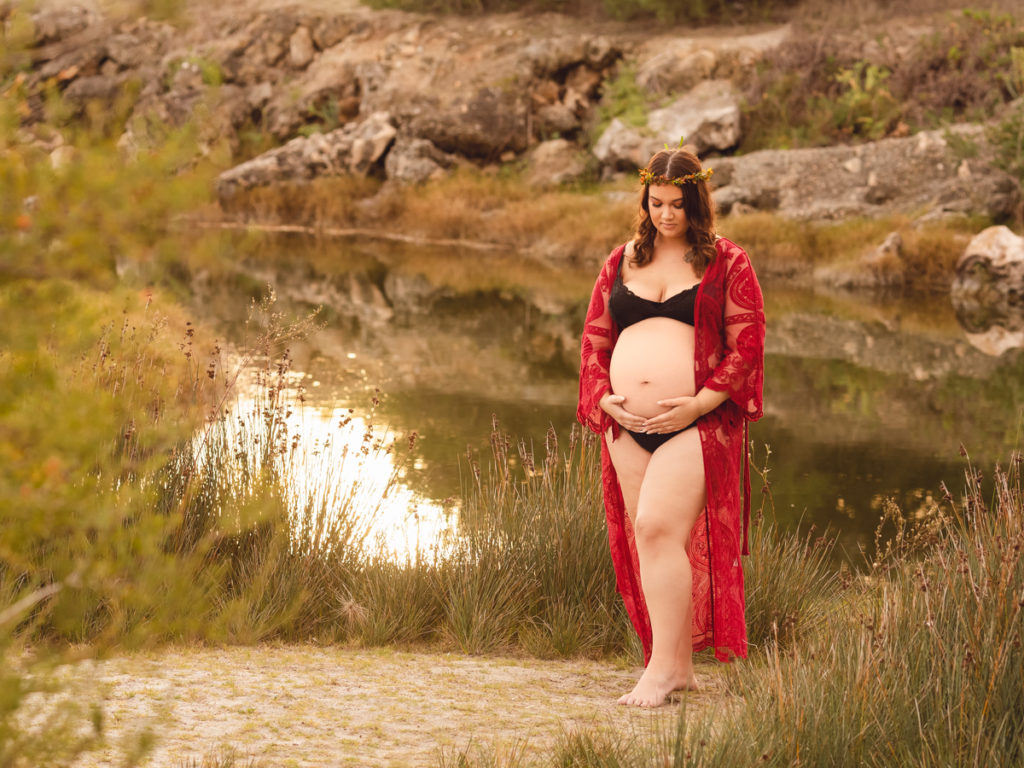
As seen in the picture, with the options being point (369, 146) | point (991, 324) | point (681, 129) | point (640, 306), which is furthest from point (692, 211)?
point (369, 146)

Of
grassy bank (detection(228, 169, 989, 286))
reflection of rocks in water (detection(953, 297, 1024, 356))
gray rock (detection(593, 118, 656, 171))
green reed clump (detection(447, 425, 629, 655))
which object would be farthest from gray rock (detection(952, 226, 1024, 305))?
green reed clump (detection(447, 425, 629, 655))

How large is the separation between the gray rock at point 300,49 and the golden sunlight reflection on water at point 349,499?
84.3 ft

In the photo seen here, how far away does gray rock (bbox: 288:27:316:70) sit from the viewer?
32969 millimetres

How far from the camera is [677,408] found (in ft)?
13.3

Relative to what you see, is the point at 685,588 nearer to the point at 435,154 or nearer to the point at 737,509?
the point at 737,509

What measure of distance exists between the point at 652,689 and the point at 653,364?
1.04 m

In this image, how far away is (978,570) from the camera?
3.69m

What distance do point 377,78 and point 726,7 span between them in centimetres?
840

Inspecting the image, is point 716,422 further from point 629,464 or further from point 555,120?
point 555,120

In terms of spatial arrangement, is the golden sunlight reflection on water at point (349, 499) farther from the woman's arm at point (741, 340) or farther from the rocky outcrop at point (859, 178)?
the rocky outcrop at point (859, 178)

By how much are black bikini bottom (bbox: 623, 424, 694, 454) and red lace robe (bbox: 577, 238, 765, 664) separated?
81 mm

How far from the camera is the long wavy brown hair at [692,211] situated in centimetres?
419

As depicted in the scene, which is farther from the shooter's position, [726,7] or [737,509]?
[726,7]

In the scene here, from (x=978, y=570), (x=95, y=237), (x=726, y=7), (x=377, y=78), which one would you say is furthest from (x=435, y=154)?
(x=95, y=237)
